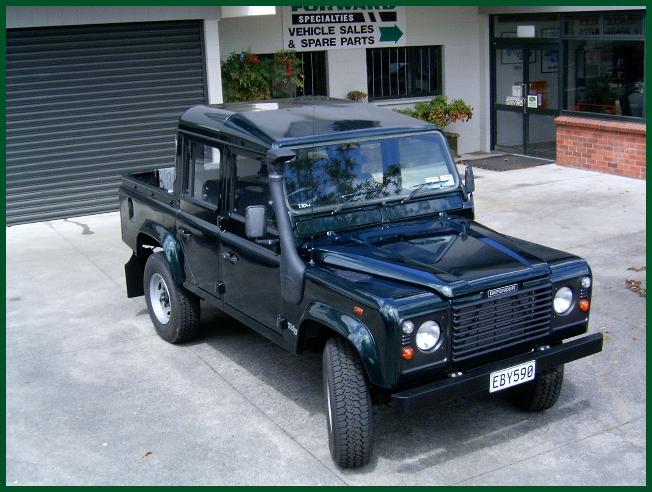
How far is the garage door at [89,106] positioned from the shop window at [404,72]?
3724 mm

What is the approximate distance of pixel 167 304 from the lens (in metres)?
7.87

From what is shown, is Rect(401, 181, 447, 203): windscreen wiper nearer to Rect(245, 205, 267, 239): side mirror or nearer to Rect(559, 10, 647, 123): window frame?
Rect(245, 205, 267, 239): side mirror

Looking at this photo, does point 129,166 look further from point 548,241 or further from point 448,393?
point 448,393

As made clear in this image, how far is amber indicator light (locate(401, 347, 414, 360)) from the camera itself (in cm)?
518

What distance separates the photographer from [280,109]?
7.01 meters

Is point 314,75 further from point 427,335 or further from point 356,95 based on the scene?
point 427,335

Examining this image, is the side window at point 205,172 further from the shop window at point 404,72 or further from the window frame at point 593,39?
the shop window at point 404,72

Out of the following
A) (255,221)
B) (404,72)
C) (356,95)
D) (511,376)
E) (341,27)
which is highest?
(341,27)

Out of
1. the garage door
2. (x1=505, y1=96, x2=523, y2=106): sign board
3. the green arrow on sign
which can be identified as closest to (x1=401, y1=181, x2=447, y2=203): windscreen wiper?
the garage door

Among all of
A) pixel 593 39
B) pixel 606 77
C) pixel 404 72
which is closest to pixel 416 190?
pixel 606 77

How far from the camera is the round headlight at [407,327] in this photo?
5.14 meters

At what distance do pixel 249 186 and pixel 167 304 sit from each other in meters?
1.81

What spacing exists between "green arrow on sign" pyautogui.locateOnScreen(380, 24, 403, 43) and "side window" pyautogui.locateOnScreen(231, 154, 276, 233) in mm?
9276

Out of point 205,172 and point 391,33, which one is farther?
point 391,33
